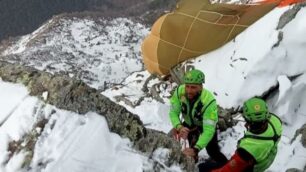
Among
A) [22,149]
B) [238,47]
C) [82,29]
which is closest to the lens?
[22,149]

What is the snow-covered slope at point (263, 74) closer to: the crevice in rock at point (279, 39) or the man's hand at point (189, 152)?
the crevice in rock at point (279, 39)

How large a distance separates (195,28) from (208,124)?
7250 mm

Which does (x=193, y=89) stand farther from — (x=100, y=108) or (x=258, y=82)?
(x=258, y=82)

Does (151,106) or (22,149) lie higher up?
(151,106)

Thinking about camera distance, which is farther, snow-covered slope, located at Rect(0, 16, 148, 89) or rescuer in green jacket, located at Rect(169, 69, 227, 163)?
snow-covered slope, located at Rect(0, 16, 148, 89)

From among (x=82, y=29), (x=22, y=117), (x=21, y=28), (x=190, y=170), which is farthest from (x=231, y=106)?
(x=21, y=28)

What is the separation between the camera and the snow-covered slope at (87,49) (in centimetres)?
2912

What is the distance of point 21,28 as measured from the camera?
6956 cm

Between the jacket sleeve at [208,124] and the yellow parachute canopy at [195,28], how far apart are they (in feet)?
23.1

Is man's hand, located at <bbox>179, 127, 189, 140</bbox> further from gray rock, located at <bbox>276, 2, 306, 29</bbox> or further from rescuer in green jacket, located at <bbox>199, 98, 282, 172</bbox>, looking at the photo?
gray rock, located at <bbox>276, 2, 306, 29</bbox>

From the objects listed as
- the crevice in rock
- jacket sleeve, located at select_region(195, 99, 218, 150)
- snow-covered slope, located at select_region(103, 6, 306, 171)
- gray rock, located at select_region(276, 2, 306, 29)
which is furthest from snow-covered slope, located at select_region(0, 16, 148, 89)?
jacket sleeve, located at select_region(195, 99, 218, 150)

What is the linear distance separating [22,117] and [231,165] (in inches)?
98.5

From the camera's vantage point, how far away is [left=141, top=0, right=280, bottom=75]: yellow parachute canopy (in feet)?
48.4

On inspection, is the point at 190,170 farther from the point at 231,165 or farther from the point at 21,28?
the point at 21,28
